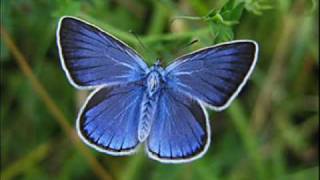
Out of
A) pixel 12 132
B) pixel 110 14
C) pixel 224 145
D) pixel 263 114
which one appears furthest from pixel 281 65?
pixel 12 132

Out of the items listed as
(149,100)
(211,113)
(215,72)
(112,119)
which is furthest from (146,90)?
(211,113)

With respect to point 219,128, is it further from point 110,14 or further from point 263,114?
point 110,14

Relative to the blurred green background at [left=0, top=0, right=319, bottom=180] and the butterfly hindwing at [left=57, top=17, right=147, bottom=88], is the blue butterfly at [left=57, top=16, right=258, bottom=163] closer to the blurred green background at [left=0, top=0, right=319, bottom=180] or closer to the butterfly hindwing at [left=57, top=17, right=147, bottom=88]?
the butterfly hindwing at [left=57, top=17, right=147, bottom=88]

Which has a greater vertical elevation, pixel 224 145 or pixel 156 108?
pixel 224 145

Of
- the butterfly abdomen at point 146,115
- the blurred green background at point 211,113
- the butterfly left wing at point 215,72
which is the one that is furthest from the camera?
the blurred green background at point 211,113

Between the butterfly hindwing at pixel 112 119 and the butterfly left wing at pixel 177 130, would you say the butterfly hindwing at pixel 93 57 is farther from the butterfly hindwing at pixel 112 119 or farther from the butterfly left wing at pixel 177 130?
the butterfly left wing at pixel 177 130

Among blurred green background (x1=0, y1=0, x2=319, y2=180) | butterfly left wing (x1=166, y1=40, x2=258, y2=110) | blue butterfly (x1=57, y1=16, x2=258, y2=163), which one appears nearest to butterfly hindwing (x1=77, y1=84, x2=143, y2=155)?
blue butterfly (x1=57, y1=16, x2=258, y2=163)

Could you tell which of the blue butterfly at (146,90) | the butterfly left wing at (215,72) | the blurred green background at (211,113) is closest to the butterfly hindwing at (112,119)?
the blue butterfly at (146,90)
